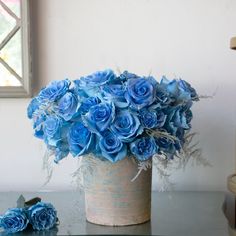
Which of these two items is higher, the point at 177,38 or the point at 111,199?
the point at 177,38

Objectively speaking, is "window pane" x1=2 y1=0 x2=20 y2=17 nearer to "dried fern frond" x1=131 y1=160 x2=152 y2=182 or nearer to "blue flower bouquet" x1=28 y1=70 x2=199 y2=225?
"blue flower bouquet" x1=28 y1=70 x2=199 y2=225

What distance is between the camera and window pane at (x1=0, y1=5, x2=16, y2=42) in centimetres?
113

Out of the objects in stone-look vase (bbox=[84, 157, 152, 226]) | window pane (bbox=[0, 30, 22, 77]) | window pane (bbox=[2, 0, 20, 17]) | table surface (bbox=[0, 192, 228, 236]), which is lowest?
table surface (bbox=[0, 192, 228, 236])

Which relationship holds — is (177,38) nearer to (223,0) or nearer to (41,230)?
(223,0)

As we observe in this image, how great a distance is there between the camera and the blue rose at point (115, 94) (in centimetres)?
79

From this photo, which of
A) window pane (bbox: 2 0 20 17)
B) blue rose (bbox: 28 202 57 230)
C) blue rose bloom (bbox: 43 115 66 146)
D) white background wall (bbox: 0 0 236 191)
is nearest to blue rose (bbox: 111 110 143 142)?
blue rose bloom (bbox: 43 115 66 146)

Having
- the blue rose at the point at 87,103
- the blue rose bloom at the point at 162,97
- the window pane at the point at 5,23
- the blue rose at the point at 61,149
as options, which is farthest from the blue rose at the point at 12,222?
the window pane at the point at 5,23

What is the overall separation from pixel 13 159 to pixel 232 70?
63 cm

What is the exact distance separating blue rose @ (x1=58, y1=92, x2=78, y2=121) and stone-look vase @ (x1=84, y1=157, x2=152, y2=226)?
102 millimetres

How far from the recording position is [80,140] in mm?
793

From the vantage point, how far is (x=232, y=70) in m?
1.17

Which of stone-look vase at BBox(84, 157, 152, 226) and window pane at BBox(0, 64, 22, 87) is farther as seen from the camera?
window pane at BBox(0, 64, 22, 87)

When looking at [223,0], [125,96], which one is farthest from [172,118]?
[223,0]

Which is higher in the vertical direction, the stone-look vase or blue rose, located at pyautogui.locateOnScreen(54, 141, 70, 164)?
blue rose, located at pyautogui.locateOnScreen(54, 141, 70, 164)
